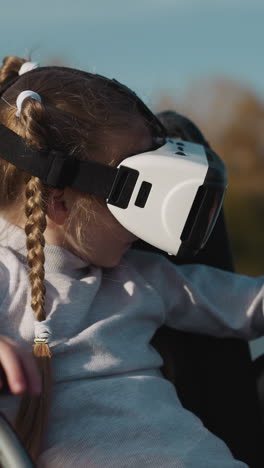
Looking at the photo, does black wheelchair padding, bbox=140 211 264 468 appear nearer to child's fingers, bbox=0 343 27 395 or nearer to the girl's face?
the girl's face

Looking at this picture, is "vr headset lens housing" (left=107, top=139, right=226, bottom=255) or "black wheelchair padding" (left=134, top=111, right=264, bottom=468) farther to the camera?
"black wheelchair padding" (left=134, top=111, right=264, bottom=468)

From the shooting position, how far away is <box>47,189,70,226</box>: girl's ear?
1458mm

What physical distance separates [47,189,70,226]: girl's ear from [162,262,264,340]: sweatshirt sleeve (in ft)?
0.94

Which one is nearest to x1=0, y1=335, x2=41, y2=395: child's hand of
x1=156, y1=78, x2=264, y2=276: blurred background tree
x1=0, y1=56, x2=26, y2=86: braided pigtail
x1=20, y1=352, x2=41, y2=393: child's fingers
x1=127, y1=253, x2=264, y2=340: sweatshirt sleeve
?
x1=20, y1=352, x2=41, y2=393: child's fingers

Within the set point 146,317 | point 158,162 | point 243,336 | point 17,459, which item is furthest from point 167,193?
point 17,459

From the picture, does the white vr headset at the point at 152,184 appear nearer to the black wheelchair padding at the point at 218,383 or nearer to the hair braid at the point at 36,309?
the hair braid at the point at 36,309

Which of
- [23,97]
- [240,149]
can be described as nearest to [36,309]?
[23,97]

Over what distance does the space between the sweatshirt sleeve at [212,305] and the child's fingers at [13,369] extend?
0.64m

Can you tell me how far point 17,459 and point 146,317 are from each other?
0.67 meters

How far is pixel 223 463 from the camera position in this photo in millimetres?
1363

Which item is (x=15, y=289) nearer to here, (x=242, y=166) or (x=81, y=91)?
(x=81, y=91)

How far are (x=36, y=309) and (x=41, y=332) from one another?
5cm

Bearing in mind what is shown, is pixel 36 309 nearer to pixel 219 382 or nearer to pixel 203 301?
pixel 203 301

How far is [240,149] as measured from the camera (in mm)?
12977
